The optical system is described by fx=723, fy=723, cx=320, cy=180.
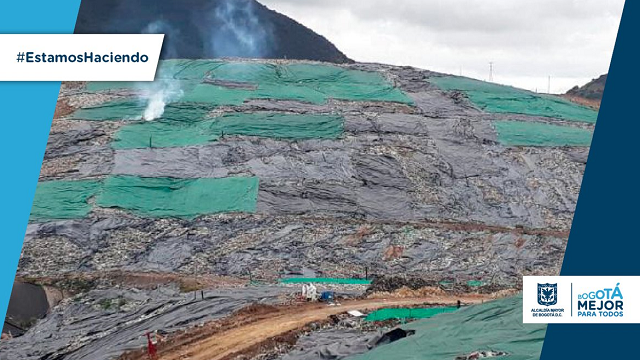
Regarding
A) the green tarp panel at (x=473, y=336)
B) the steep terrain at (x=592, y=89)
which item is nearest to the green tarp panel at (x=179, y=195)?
the green tarp panel at (x=473, y=336)

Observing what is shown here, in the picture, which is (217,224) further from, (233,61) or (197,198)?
(233,61)

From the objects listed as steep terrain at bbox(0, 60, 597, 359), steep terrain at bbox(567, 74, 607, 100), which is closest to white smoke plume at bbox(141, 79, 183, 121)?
steep terrain at bbox(0, 60, 597, 359)

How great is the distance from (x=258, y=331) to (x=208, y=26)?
61.1 metres

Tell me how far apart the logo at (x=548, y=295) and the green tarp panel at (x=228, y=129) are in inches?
791

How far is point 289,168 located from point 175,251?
22.8 feet

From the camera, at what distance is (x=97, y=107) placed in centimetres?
3622

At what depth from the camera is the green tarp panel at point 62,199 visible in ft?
91.0

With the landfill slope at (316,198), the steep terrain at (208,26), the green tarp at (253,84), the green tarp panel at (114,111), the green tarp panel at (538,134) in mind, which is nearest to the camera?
the landfill slope at (316,198)

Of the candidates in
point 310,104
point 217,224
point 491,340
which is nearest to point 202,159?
point 217,224

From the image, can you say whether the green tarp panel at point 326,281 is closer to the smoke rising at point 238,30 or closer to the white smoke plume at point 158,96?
the white smoke plume at point 158,96

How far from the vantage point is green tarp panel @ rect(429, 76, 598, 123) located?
130ft

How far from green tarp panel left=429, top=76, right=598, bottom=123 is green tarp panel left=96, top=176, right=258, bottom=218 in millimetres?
15899

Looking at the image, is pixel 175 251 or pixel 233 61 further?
pixel 233 61

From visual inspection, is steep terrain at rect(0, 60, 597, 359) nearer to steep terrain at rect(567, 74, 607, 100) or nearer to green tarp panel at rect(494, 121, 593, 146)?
green tarp panel at rect(494, 121, 593, 146)
